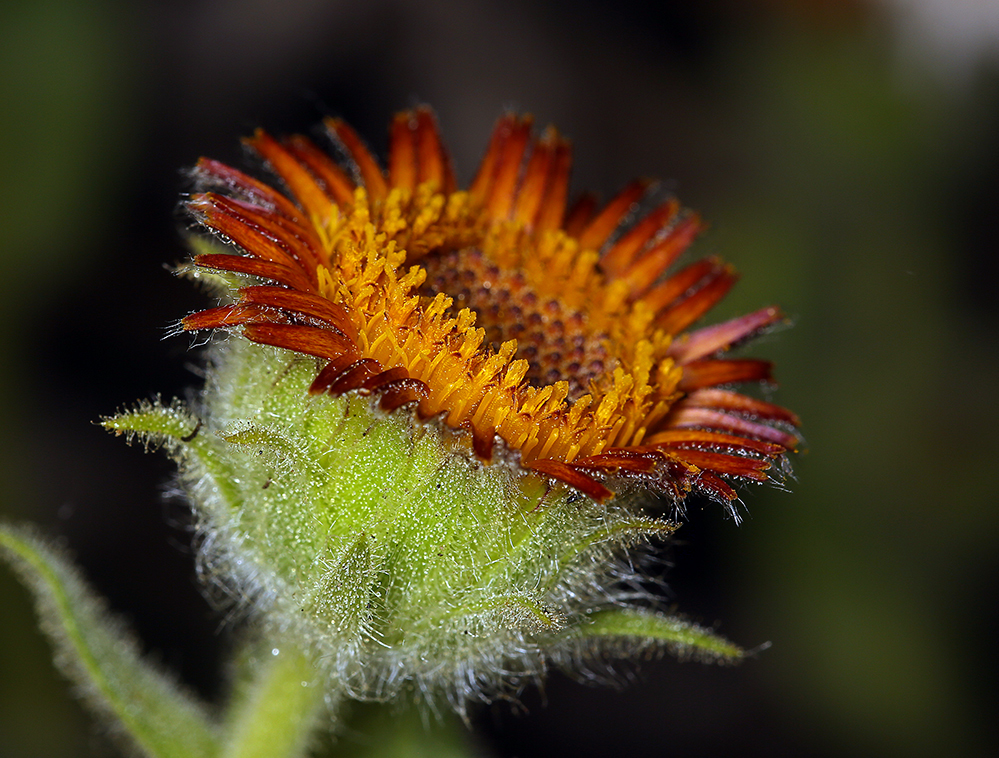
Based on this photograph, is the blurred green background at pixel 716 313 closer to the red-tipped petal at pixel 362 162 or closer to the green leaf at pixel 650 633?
the green leaf at pixel 650 633

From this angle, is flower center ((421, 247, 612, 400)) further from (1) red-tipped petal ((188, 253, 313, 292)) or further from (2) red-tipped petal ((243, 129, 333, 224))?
(1) red-tipped petal ((188, 253, 313, 292))

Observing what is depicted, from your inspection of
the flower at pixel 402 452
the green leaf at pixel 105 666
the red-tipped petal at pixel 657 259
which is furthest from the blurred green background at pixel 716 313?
the flower at pixel 402 452

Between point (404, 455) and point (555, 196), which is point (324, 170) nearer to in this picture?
point (555, 196)

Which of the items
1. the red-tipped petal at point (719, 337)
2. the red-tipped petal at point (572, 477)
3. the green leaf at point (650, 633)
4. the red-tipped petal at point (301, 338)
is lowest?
the green leaf at point (650, 633)

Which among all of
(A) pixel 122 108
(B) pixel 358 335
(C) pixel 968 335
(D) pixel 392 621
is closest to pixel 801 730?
(C) pixel 968 335

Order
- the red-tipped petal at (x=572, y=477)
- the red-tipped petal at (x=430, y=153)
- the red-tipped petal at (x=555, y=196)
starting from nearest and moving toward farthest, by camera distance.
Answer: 1. the red-tipped petal at (x=572, y=477)
2. the red-tipped petal at (x=430, y=153)
3. the red-tipped petal at (x=555, y=196)

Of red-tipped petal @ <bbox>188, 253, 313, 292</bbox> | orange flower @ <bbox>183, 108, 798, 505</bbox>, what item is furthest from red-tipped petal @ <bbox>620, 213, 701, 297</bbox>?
red-tipped petal @ <bbox>188, 253, 313, 292</bbox>

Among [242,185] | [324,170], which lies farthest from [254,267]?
[324,170]

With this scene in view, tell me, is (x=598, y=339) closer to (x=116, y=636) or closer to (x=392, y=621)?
(x=392, y=621)
